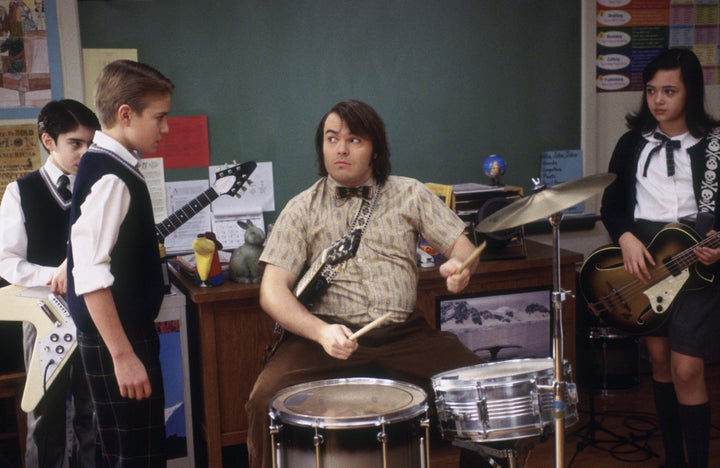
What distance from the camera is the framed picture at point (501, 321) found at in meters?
3.43

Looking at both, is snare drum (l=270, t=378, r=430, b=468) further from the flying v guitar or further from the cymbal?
the flying v guitar

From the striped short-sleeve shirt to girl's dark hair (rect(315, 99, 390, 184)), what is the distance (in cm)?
6

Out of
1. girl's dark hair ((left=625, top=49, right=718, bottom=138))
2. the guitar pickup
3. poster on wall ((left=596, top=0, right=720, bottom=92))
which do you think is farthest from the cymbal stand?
poster on wall ((left=596, top=0, right=720, bottom=92))

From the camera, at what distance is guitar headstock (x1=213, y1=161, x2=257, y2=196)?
3318mm

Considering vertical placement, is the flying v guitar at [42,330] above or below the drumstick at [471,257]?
below

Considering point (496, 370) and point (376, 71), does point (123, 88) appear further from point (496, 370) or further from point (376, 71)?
point (376, 71)

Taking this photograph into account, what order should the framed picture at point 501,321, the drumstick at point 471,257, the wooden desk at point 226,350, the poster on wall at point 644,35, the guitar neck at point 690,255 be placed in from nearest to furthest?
the drumstick at point 471,257 → the guitar neck at point 690,255 → the wooden desk at point 226,350 → the framed picture at point 501,321 → the poster on wall at point 644,35

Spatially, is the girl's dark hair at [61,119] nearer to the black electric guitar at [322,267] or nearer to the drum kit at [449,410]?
the black electric guitar at [322,267]

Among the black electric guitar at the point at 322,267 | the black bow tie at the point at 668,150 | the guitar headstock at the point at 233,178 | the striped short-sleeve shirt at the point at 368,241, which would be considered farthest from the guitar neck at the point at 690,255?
the guitar headstock at the point at 233,178

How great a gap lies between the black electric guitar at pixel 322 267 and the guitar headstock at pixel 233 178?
777mm

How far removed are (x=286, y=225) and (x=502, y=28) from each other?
1.79 meters

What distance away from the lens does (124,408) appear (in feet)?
6.97

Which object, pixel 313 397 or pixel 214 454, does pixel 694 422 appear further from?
pixel 214 454

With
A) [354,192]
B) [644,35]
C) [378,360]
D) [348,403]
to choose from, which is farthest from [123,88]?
[644,35]
